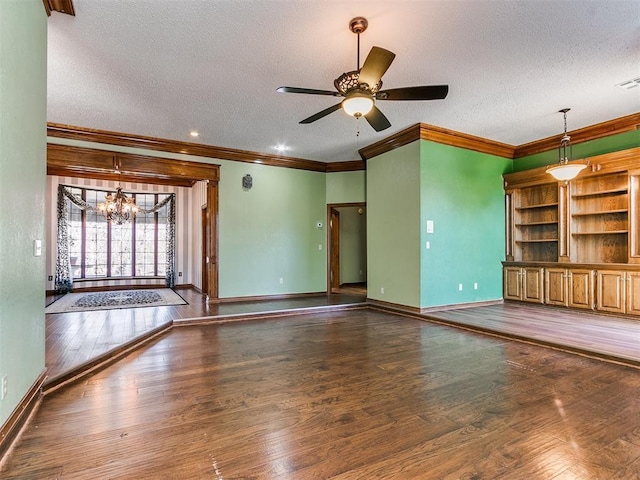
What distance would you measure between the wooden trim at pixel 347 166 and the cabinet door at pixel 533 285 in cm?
377

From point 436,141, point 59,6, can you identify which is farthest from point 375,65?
point 436,141

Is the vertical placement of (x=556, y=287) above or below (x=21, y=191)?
below

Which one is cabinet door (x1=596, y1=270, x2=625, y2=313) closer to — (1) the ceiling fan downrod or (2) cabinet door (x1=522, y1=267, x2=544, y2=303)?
(2) cabinet door (x1=522, y1=267, x2=544, y2=303)

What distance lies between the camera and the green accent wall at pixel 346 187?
7.73 metres

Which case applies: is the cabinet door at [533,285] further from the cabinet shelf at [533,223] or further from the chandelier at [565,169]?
the chandelier at [565,169]

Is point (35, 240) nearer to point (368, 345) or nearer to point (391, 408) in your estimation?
point (391, 408)

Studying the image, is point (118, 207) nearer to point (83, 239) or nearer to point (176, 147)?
point (83, 239)

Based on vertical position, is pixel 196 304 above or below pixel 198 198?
below

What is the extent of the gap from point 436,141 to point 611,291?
11.5ft

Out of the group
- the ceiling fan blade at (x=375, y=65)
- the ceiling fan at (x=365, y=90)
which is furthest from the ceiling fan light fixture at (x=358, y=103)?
the ceiling fan blade at (x=375, y=65)

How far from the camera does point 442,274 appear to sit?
19.7ft

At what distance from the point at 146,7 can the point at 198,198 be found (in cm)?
614

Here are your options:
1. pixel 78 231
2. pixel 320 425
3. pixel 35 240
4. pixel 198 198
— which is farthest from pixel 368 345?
pixel 78 231

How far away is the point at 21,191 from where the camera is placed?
224 centimetres
